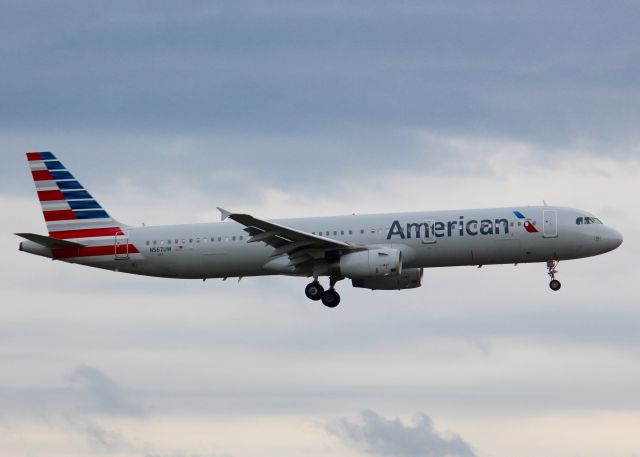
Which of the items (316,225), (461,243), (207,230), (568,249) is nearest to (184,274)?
(207,230)

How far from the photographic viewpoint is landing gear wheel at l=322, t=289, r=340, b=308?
2800 inches

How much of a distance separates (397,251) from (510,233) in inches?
214

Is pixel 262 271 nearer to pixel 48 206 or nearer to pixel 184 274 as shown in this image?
pixel 184 274

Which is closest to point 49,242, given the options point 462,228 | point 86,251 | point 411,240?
point 86,251

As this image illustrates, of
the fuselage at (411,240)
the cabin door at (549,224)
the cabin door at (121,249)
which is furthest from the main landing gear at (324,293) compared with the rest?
the cabin door at (549,224)

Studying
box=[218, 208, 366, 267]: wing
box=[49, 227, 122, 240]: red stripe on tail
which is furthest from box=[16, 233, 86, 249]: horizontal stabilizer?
box=[218, 208, 366, 267]: wing

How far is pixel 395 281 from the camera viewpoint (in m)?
74.2

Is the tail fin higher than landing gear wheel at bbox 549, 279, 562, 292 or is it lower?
higher

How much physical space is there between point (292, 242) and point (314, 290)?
3.46 m

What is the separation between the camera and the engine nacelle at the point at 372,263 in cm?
6769

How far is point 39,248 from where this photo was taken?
7306 centimetres

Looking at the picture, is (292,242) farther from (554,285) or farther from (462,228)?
(554,285)

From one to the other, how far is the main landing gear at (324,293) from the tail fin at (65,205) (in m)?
10.7

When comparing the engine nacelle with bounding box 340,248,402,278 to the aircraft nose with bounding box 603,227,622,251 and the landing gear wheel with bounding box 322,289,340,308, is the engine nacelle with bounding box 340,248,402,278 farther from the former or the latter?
the aircraft nose with bounding box 603,227,622,251
